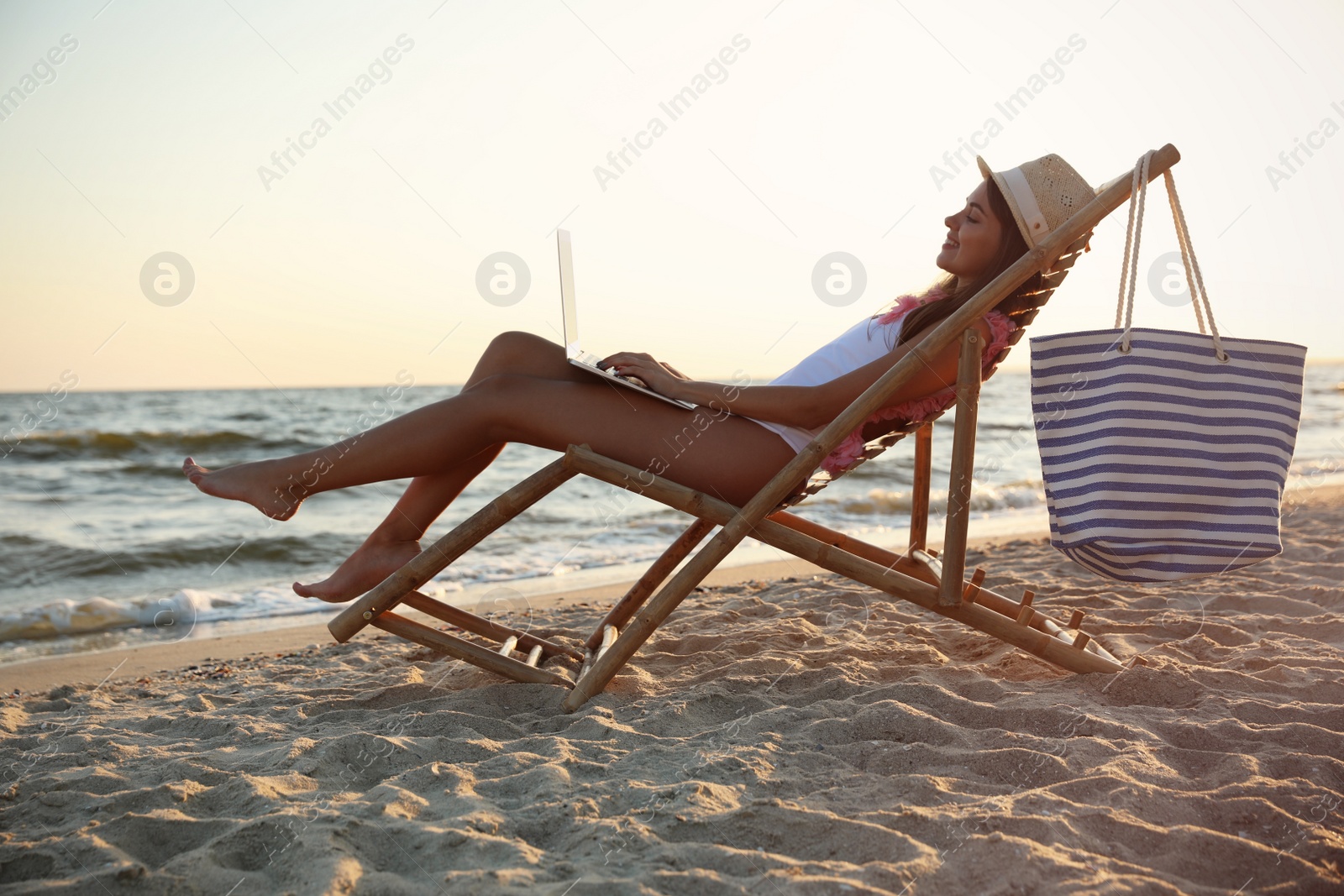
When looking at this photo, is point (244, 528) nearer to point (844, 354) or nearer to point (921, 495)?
point (921, 495)

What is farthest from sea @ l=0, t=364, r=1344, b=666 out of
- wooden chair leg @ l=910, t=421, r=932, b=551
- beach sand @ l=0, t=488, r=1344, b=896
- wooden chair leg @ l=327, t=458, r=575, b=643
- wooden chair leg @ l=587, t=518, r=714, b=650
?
wooden chair leg @ l=910, t=421, r=932, b=551

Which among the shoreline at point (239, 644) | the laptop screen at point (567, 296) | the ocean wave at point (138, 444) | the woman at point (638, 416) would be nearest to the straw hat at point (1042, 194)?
the woman at point (638, 416)

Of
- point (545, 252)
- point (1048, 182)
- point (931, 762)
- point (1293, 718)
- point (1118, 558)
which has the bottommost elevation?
point (931, 762)

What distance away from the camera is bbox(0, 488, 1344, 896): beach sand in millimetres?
1338

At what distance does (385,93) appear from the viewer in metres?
5.06

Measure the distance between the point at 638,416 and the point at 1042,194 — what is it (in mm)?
1170

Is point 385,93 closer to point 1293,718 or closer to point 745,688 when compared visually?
point 745,688

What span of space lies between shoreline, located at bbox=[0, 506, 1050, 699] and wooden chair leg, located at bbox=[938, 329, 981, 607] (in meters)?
1.75

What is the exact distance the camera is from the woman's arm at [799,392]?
2.19m

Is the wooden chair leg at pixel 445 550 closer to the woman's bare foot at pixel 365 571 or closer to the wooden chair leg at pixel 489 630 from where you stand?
the woman's bare foot at pixel 365 571

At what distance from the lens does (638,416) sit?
7.30 feet

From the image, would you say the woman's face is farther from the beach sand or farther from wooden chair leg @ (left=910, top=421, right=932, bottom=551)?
the beach sand

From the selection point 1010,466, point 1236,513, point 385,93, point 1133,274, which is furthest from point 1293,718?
point 1010,466

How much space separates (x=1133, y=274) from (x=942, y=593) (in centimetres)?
89
